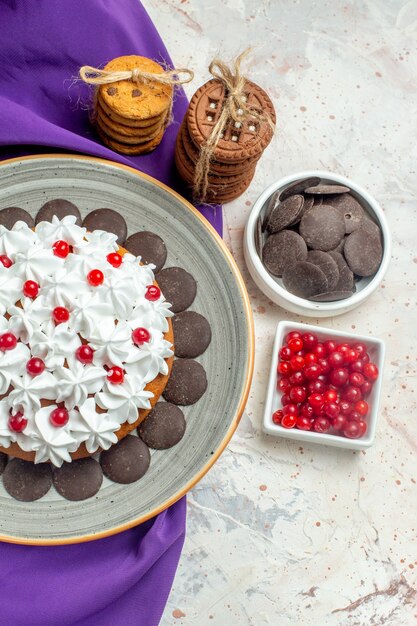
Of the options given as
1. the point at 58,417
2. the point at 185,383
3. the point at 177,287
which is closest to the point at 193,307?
the point at 177,287

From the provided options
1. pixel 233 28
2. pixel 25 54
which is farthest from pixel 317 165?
pixel 25 54

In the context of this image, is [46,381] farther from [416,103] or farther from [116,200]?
[416,103]

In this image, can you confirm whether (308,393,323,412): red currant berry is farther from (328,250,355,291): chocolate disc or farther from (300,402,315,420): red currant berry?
(328,250,355,291): chocolate disc

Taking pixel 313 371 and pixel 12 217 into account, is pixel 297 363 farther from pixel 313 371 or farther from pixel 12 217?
pixel 12 217

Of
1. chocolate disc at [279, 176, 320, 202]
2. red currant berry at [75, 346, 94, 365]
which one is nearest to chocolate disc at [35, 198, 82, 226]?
red currant berry at [75, 346, 94, 365]

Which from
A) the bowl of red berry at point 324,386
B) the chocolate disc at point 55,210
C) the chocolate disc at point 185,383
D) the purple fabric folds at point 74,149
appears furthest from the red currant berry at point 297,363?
the chocolate disc at point 55,210

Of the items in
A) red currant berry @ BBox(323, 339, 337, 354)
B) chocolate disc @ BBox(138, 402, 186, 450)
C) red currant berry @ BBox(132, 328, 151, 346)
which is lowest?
chocolate disc @ BBox(138, 402, 186, 450)
